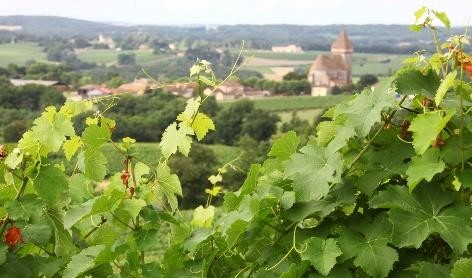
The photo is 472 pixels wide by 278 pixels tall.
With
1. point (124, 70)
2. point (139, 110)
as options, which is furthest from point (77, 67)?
point (139, 110)

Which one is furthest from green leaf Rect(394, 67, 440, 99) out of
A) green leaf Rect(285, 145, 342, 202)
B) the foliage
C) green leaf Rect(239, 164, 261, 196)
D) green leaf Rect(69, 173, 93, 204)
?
green leaf Rect(69, 173, 93, 204)

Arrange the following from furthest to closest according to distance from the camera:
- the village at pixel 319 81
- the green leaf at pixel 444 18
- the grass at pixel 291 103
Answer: the village at pixel 319 81
the grass at pixel 291 103
the green leaf at pixel 444 18

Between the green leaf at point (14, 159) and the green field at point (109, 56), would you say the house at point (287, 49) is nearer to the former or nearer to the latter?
the green field at point (109, 56)

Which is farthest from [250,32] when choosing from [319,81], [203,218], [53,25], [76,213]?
[76,213]

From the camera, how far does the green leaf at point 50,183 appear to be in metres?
1.69

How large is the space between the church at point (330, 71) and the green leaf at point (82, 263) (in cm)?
7963

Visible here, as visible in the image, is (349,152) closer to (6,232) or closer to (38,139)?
(38,139)

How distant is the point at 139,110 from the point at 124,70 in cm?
4169

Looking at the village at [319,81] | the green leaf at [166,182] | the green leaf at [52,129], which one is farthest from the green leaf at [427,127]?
the village at [319,81]

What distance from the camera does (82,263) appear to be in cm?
165

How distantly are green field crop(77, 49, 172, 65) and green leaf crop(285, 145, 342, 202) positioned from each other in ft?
340

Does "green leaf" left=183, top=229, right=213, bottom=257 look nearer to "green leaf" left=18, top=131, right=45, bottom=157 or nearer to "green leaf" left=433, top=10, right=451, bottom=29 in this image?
"green leaf" left=18, top=131, right=45, bottom=157

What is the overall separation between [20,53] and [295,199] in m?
124

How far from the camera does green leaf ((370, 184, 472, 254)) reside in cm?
138
